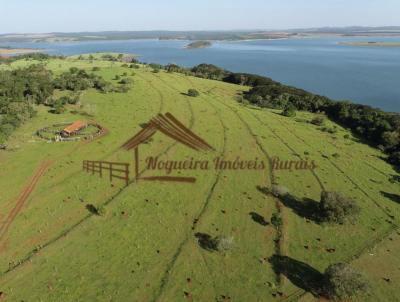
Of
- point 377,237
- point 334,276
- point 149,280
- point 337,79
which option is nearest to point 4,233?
point 149,280

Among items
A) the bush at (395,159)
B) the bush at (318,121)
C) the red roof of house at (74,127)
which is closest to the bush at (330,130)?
the bush at (318,121)

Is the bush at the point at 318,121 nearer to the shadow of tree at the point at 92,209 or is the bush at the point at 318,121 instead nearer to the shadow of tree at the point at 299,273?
the shadow of tree at the point at 299,273

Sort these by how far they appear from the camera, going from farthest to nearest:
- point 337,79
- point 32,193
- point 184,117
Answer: point 337,79, point 184,117, point 32,193

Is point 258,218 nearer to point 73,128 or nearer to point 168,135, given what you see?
point 168,135

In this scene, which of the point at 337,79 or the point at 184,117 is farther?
the point at 337,79

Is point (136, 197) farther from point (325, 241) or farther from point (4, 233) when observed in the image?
point (325, 241)

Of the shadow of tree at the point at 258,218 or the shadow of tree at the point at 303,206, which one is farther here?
the shadow of tree at the point at 303,206

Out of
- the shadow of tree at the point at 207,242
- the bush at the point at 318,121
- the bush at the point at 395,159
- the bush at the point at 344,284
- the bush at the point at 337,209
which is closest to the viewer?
the bush at the point at 344,284

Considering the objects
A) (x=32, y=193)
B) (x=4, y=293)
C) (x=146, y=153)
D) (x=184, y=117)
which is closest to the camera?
→ (x=4, y=293)
